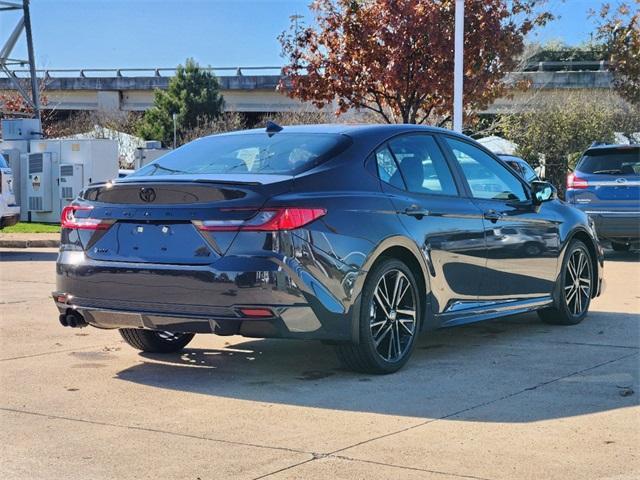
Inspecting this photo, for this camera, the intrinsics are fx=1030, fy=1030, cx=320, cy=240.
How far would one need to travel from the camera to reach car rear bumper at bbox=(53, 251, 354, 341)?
18.9ft

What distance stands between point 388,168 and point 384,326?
3.44 ft

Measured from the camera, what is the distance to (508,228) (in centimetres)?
761

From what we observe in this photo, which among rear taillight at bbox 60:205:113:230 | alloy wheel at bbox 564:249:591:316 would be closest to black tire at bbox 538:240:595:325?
alloy wheel at bbox 564:249:591:316

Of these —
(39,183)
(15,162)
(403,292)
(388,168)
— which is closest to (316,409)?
(403,292)

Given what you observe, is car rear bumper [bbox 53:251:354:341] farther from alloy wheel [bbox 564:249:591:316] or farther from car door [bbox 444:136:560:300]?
alloy wheel [bbox 564:249:591:316]

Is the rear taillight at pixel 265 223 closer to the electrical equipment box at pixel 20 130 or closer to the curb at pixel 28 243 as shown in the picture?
the curb at pixel 28 243

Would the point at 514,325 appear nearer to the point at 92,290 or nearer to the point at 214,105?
the point at 92,290

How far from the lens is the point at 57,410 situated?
18.1 ft

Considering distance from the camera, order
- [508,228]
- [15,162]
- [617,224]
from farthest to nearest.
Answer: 1. [15,162]
2. [617,224]
3. [508,228]

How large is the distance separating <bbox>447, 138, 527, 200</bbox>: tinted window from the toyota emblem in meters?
2.37

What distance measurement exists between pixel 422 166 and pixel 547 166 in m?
23.8

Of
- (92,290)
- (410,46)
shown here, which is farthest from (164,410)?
(410,46)

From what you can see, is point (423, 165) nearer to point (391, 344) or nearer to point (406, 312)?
point (406, 312)

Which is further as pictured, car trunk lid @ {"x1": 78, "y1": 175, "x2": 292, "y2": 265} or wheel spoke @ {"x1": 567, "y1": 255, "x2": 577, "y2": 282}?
wheel spoke @ {"x1": 567, "y1": 255, "x2": 577, "y2": 282}
